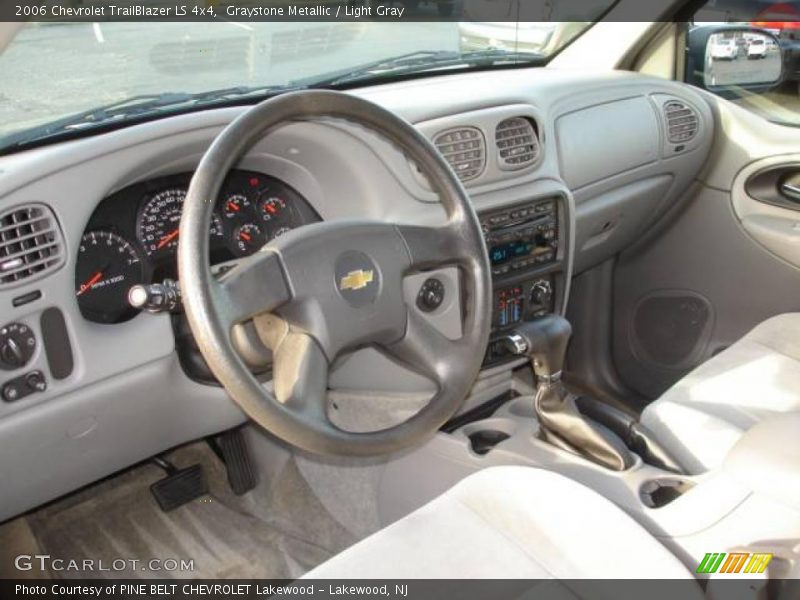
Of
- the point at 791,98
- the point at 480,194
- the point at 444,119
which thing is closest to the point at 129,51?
the point at 444,119

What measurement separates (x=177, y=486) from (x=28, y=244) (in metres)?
1.04

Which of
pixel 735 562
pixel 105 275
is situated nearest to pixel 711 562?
pixel 735 562

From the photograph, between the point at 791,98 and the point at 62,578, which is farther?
the point at 791,98

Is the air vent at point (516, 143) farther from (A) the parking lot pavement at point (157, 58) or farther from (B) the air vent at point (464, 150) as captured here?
(A) the parking lot pavement at point (157, 58)

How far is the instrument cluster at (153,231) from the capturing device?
163 centimetres

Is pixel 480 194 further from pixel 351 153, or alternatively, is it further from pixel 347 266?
pixel 347 266

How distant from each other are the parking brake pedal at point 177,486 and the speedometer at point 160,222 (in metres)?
0.82

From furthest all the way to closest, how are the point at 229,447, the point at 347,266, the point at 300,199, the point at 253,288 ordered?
the point at 229,447 < the point at 300,199 < the point at 347,266 < the point at 253,288

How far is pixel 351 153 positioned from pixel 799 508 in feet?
3.48

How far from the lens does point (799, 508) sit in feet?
4.13

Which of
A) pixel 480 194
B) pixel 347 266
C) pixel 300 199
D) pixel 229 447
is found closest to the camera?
pixel 347 266

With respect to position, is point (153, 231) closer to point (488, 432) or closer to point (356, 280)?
point (356, 280)

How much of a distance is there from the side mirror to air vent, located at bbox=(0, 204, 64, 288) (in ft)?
7.17

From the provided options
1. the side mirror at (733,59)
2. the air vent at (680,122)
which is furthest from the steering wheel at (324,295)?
the side mirror at (733,59)
